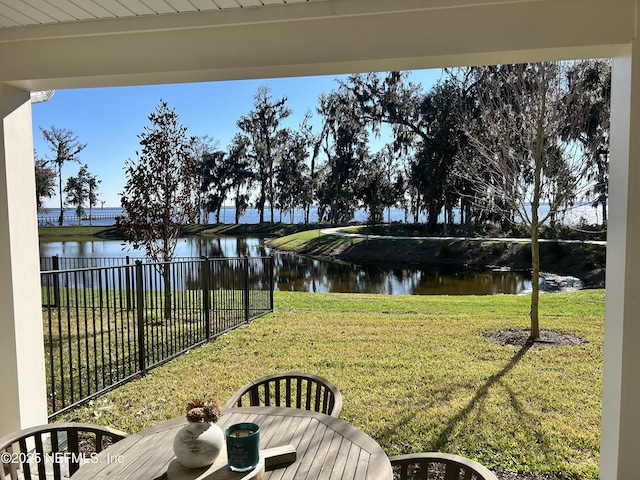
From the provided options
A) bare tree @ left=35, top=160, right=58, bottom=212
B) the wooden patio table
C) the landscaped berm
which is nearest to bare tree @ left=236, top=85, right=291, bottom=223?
bare tree @ left=35, top=160, right=58, bottom=212

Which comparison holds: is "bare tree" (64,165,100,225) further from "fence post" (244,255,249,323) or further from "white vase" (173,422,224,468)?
"white vase" (173,422,224,468)

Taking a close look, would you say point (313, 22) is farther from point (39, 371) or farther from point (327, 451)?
point (39, 371)

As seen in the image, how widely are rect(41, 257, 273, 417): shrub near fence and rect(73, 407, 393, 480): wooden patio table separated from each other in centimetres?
180

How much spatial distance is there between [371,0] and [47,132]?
27083 mm

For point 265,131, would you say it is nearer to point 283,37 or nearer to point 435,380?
point 435,380

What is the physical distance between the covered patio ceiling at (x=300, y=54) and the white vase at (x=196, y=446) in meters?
1.78

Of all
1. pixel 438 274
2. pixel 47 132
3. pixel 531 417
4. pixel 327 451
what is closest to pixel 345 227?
pixel 438 274

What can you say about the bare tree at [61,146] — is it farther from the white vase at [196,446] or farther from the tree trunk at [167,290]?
the white vase at [196,446]

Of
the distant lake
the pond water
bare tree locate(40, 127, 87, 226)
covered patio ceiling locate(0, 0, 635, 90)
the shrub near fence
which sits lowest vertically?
the pond water

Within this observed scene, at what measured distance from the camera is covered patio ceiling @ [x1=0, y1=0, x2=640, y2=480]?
200 centimetres

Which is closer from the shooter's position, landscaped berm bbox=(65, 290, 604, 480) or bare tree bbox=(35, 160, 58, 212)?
landscaped berm bbox=(65, 290, 604, 480)

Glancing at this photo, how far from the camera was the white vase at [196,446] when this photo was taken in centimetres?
136

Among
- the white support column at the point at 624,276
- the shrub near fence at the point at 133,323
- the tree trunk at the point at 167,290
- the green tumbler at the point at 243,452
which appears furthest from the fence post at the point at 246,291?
the green tumbler at the point at 243,452

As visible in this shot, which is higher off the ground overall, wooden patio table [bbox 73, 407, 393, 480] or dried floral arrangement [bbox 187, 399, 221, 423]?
dried floral arrangement [bbox 187, 399, 221, 423]
